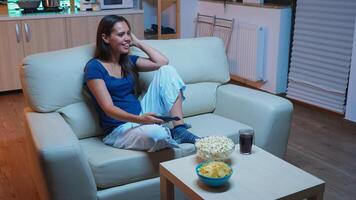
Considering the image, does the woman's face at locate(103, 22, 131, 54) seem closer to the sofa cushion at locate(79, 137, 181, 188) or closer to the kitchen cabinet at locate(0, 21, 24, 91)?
the sofa cushion at locate(79, 137, 181, 188)

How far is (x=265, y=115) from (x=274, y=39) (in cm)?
208

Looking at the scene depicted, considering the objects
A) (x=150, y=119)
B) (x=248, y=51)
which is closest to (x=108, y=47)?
(x=150, y=119)

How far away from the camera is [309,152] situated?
10.1 ft

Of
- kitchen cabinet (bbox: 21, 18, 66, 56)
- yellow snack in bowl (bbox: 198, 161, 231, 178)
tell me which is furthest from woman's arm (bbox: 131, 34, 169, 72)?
kitchen cabinet (bbox: 21, 18, 66, 56)

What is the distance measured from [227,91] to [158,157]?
32.5 inches

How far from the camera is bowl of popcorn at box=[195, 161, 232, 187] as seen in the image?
1.64 meters

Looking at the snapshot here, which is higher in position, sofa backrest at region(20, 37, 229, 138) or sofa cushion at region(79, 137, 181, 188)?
sofa backrest at region(20, 37, 229, 138)

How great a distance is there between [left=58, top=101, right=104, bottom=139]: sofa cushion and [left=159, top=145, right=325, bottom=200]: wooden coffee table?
0.64 m

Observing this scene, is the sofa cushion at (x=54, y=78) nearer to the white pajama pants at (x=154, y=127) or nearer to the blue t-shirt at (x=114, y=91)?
the blue t-shirt at (x=114, y=91)

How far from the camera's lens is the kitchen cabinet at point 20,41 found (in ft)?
14.3

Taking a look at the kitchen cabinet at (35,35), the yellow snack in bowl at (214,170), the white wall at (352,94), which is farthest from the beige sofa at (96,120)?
the kitchen cabinet at (35,35)

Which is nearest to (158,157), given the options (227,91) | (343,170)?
(227,91)

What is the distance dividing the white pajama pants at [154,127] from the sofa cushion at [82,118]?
0.13 meters

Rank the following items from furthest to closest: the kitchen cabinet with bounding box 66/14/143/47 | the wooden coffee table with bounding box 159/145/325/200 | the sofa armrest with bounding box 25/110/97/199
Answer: the kitchen cabinet with bounding box 66/14/143/47, the sofa armrest with bounding box 25/110/97/199, the wooden coffee table with bounding box 159/145/325/200
